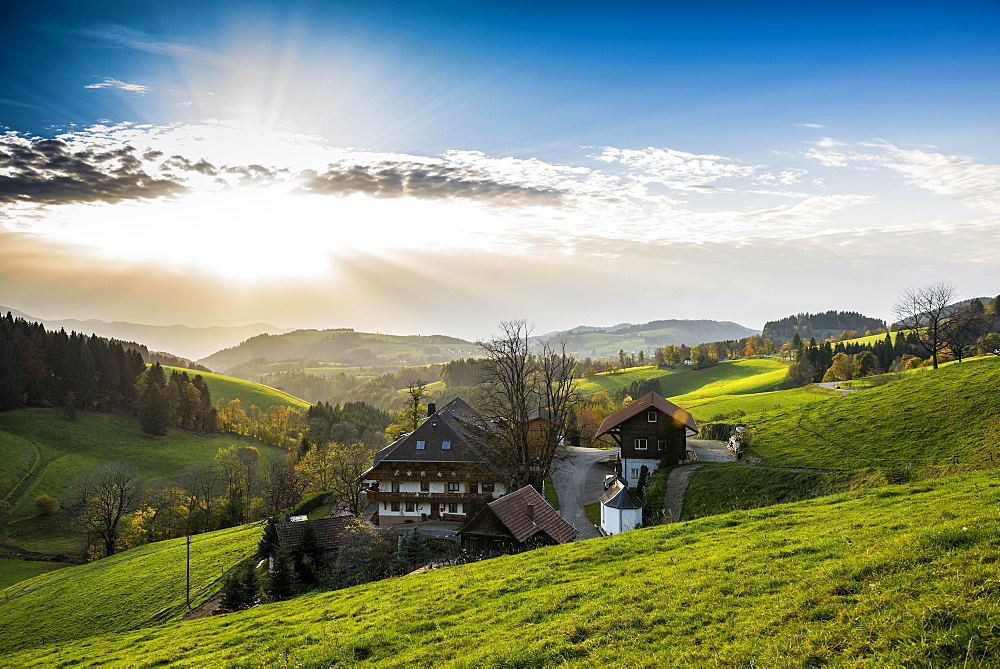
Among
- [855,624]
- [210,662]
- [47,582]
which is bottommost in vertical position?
[47,582]

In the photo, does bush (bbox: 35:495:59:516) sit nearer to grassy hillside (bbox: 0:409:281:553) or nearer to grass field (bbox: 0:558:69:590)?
grassy hillside (bbox: 0:409:281:553)

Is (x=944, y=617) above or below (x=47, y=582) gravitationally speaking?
above

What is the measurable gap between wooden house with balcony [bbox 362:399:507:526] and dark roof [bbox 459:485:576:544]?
17886 mm

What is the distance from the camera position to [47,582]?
4919 centimetres

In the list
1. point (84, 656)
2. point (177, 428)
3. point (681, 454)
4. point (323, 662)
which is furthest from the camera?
point (177, 428)

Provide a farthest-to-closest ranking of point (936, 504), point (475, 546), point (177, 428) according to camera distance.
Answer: point (177, 428), point (475, 546), point (936, 504)

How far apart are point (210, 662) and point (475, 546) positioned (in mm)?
15697

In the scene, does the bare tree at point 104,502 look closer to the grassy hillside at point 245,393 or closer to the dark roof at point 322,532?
the dark roof at point 322,532

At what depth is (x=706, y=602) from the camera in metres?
10.8

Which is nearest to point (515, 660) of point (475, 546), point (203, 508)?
point (475, 546)

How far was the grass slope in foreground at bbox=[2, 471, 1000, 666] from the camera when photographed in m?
8.05

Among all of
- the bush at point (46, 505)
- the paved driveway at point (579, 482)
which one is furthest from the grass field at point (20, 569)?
the paved driveway at point (579, 482)

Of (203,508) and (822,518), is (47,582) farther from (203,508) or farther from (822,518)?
(822,518)

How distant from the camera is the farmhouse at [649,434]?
47.1 m
